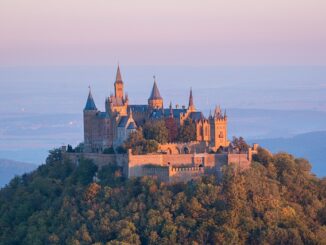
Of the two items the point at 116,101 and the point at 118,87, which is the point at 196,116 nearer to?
the point at 116,101

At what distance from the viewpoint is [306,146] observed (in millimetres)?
153125

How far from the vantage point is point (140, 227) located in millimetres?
68812

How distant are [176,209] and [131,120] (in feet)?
30.4

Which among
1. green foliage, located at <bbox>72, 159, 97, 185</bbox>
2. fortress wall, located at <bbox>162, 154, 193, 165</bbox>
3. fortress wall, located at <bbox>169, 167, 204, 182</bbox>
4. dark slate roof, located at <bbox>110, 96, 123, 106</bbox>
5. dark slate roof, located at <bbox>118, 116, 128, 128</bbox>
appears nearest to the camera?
fortress wall, located at <bbox>169, 167, 204, 182</bbox>

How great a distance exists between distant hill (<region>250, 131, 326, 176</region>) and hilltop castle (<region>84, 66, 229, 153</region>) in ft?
206

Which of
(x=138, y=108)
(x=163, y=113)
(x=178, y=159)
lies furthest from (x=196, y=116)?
(x=178, y=159)

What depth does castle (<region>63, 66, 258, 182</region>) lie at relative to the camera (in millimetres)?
72625

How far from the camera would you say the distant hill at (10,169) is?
447 ft

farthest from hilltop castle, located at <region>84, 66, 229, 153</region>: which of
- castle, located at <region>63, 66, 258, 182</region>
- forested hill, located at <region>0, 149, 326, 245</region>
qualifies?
forested hill, located at <region>0, 149, 326, 245</region>

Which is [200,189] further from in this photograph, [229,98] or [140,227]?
[229,98]

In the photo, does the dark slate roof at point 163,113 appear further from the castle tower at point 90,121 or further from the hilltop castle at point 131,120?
the castle tower at point 90,121

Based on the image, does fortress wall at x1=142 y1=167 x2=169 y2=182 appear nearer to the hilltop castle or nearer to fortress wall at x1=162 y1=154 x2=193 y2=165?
fortress wall at x1=162 y1=154 x2=193 y2=165

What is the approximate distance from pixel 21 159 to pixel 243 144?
88012mm

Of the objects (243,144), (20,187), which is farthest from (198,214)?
(20,187)
